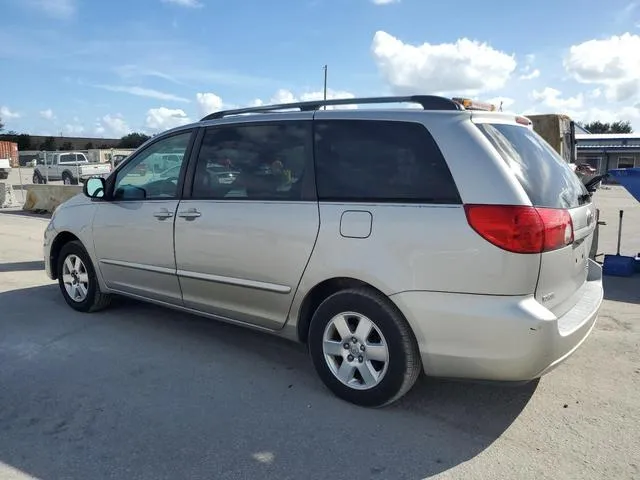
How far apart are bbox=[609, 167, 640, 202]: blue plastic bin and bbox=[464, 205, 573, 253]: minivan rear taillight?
4.69 m

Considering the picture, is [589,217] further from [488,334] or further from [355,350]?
[355,350]

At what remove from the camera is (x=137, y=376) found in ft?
12.8

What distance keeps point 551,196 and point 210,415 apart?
240 centimetres

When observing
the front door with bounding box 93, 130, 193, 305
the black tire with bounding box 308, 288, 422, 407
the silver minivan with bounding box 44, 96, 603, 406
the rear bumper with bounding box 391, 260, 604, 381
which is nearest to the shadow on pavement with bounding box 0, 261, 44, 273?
the front door with bounding box 93, 130, 193, 305

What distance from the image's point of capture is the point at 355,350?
11.2ft

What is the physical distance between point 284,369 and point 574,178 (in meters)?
2.45

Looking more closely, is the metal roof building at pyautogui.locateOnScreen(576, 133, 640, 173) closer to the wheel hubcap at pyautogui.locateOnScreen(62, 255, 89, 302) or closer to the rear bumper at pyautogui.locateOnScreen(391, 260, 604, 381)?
the wheel hubcap at pyautogui.locateOnScreen(62, 255, 89, 302)

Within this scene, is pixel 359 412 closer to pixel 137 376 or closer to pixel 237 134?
pixel 137 376

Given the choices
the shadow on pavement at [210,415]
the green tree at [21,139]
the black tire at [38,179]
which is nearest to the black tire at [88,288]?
the shadow on pavement at [210,415]

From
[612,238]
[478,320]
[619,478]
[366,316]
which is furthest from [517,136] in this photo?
[612,238]

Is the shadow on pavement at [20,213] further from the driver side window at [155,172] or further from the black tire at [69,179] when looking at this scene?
the black tire at [69,179]

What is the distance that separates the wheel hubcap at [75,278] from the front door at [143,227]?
0.38m

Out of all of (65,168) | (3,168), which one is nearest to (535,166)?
(65,168)

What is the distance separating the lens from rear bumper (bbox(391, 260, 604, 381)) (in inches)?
113
